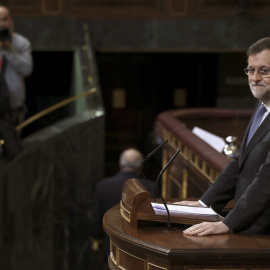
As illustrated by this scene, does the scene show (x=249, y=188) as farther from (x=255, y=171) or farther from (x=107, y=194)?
(x=107, y=194)

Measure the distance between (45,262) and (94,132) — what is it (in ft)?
6.00

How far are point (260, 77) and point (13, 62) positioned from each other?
403 centimetres

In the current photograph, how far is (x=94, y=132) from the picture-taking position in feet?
30.5

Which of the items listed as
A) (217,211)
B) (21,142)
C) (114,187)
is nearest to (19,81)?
(21,142)

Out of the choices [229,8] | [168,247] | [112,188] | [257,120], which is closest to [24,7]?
[229,8]

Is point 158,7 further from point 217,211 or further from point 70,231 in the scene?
point 217,211

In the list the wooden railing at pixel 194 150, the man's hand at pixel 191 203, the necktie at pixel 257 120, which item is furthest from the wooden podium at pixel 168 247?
the wooden railing at pixel 194 150

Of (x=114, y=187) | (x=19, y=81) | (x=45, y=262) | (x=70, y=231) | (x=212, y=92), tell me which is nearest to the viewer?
(x=114, y=187)

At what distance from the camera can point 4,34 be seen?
21.4 feet

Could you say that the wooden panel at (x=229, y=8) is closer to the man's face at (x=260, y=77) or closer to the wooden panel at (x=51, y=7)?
the wooden panel at (x=51, y=7)

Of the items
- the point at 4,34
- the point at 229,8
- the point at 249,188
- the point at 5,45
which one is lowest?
the point at 249,188

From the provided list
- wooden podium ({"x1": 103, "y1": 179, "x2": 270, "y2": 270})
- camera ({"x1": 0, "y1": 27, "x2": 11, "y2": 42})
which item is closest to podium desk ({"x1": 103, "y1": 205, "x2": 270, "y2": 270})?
wooden podium ({"x1": 103, "y1": 179, "x2": 270, "y2": 270})

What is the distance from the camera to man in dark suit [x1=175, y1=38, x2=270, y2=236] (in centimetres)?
290

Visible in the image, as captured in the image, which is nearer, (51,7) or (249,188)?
(249,188)
